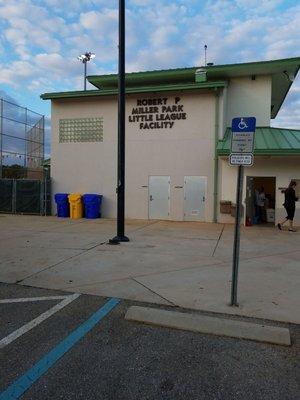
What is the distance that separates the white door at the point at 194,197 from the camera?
16609mm

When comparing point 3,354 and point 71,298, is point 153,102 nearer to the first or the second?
point 71,298

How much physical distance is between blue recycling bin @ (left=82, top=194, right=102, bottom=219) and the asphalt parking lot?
488 inches

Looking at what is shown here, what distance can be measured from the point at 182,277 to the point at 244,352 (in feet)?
9.87

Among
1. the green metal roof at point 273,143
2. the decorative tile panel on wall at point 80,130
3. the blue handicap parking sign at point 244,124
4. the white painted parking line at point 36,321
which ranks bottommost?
the white painted parking line at point 36,321

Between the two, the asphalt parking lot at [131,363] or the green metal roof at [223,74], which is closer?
the asphalt parking lot at [131,363]

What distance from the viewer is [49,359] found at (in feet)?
12.7

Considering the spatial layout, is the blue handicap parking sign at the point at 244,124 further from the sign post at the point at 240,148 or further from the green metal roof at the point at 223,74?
the green metal roof at the point at 223,74

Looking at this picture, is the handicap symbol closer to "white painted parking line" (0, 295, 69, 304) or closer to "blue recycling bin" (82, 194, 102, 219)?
"white painted parking line" (0, 295, 69, 304)

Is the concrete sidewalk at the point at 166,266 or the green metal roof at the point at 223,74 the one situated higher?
the green metal roof at the point at 223,74

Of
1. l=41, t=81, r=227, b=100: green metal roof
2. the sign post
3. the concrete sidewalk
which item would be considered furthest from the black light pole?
l=41, t=81, r=227, b=100: green metal roof

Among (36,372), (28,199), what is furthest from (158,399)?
(28,199)

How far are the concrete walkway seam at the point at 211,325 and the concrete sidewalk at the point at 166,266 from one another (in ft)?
1.56

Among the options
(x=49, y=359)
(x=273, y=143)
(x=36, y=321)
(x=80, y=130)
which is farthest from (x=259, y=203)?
(x=49, y=359)

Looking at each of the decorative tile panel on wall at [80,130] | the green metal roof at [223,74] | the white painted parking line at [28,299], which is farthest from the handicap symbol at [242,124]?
the decorative tile panel on wall at [80,130]
